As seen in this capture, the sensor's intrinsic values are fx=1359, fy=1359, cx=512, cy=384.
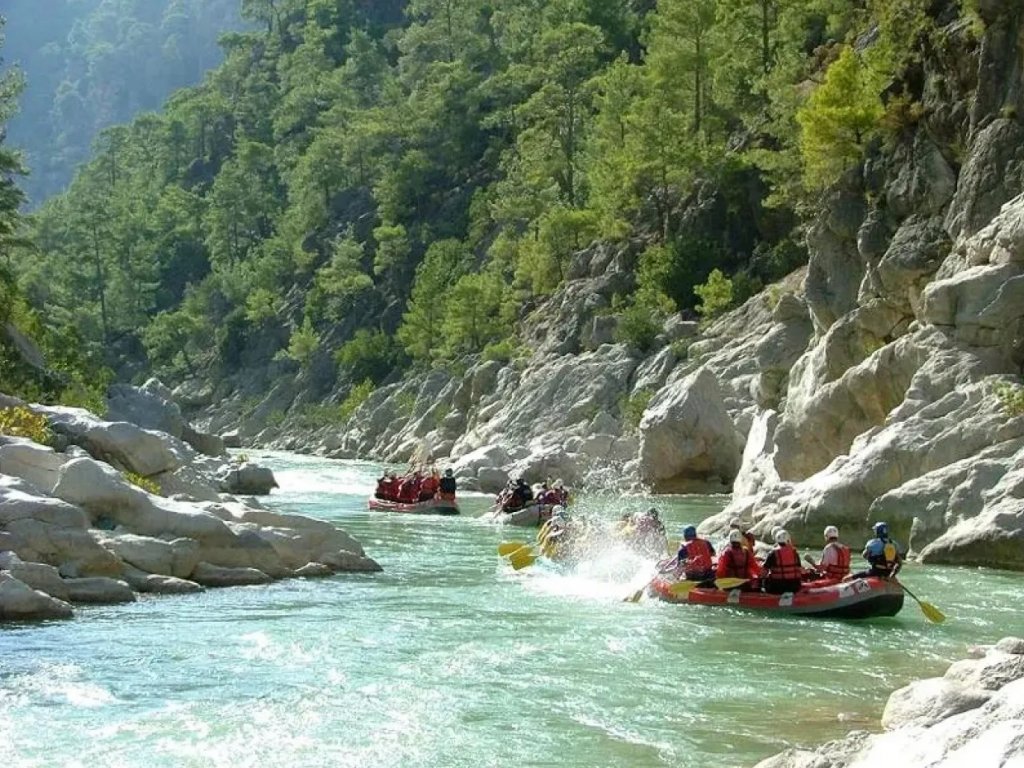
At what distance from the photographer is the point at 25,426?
23.9m

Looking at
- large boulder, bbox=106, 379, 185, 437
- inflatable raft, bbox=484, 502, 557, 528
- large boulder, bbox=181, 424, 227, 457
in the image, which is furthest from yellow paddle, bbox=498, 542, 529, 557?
large boulder, bbox=181, 424, 227, 457

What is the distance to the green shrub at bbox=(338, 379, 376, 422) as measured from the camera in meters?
73.3

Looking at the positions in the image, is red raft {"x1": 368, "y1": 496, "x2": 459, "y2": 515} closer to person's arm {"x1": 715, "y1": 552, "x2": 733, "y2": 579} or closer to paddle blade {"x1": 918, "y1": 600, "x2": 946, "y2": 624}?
person's arm {"x1": 715, "y1": 552, "x2": 733, "y2": 579}

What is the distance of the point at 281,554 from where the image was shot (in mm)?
22297

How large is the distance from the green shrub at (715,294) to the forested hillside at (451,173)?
120 mm

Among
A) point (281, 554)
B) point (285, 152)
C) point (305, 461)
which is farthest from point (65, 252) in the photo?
point (281, 554)

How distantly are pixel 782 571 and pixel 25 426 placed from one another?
43.9 feet

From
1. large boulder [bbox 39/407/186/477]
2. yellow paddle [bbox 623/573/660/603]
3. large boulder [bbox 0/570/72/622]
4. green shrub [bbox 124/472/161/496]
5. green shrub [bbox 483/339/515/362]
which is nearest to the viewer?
large boulder [bbox 0/570/72/622]

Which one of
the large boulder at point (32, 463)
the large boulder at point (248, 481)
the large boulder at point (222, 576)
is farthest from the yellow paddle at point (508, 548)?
the large boulder at point (248, 481)

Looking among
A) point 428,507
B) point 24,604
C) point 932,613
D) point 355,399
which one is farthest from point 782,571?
point 355,399

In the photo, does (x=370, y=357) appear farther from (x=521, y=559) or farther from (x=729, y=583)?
(x=729, y=583)

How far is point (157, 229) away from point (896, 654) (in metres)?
102

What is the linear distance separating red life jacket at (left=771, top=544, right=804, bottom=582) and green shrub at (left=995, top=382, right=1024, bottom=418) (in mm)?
6372

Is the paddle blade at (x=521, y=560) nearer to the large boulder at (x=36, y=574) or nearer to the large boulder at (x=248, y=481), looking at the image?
the large boulder at (x=36, y=574)
